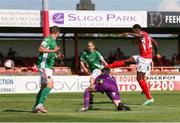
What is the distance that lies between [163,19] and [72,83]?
1172 cm

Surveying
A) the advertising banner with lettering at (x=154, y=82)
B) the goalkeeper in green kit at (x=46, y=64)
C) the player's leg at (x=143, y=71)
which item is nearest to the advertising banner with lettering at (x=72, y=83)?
the advertising banner with lettering at (x=154, y=82)

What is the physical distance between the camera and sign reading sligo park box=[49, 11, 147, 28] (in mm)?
42875

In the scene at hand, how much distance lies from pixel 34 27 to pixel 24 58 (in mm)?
5003

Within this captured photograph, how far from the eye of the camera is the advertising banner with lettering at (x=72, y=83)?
34.5 metres

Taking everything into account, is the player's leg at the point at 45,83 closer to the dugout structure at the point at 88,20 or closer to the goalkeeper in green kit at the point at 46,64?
the goalkeeper in green kit at the point at 46,64

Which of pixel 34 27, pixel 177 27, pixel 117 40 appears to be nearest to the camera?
pixel 34 27

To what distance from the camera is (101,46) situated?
50969 millimetres

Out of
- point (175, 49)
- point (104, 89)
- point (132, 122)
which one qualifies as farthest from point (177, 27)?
point (132, 122)

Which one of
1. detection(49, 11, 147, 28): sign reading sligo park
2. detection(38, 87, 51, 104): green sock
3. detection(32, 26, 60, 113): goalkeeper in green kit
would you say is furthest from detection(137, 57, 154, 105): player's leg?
detection(49, 11, 147, 28): sign reading sligo park

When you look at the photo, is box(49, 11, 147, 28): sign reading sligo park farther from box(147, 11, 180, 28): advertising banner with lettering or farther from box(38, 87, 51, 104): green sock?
box(38, 87, 51, 104): green sock

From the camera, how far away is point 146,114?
13.8 meters

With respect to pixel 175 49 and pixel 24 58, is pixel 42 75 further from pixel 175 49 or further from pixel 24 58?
pixel 175 49

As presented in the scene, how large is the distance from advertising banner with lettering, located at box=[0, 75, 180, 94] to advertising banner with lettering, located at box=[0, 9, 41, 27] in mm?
7564

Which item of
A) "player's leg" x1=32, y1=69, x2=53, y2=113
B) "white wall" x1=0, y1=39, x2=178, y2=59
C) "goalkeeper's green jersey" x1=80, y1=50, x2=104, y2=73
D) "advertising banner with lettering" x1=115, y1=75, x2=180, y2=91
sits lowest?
"advertising banner with lettering" x1=115, y1=75, x2=180, y2=91
